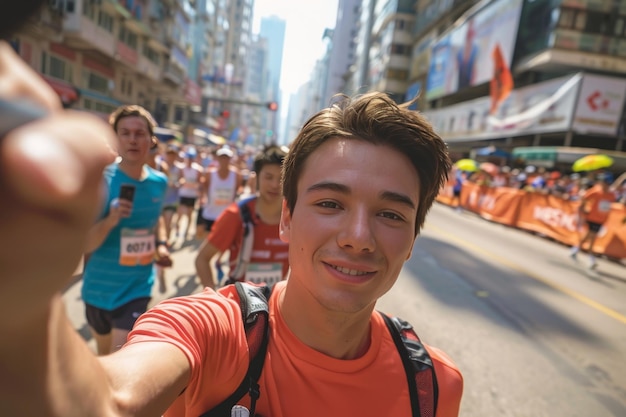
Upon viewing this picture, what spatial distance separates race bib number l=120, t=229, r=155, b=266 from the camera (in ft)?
10.0

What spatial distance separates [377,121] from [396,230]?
39 centimetres

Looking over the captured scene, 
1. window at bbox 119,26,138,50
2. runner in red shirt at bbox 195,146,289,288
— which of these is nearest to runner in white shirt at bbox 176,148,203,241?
runner in red shirt at bbox 195,146,289,288

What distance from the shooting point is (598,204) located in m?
9.20

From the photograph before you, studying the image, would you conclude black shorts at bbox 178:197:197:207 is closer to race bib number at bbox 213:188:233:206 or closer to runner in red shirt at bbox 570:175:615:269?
race bib number at bbox 213:188:233:206

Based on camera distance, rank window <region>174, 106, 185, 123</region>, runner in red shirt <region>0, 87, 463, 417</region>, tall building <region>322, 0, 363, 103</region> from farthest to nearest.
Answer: tall building <region>322, 0, 363, 103</region> → window <region>174, 106, 185, 123</region> → runner in red shirt <region>0, 87, 463, 417</region>

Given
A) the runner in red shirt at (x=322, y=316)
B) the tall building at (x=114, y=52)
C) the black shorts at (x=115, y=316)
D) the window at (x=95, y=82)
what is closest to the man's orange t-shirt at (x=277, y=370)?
the runner in red shirt at (x=322, y=316)

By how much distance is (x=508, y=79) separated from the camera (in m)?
26.5

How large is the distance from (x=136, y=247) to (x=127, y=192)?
18.5 inches

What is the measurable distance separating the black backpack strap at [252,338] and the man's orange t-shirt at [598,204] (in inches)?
400

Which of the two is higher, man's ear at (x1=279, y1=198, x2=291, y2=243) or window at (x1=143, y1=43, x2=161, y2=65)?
window at (x1=143, y1=43, x2=161, y2=65)

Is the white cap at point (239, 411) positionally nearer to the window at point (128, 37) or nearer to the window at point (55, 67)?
the window at point (55, 67)

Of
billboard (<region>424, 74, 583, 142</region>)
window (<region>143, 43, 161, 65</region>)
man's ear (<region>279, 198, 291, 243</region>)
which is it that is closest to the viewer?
man's ear (<region>279, 198, 291, 243</region>)

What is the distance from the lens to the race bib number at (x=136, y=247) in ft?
10.0

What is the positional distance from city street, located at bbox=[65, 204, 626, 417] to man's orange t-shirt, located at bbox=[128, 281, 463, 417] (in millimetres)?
2253
